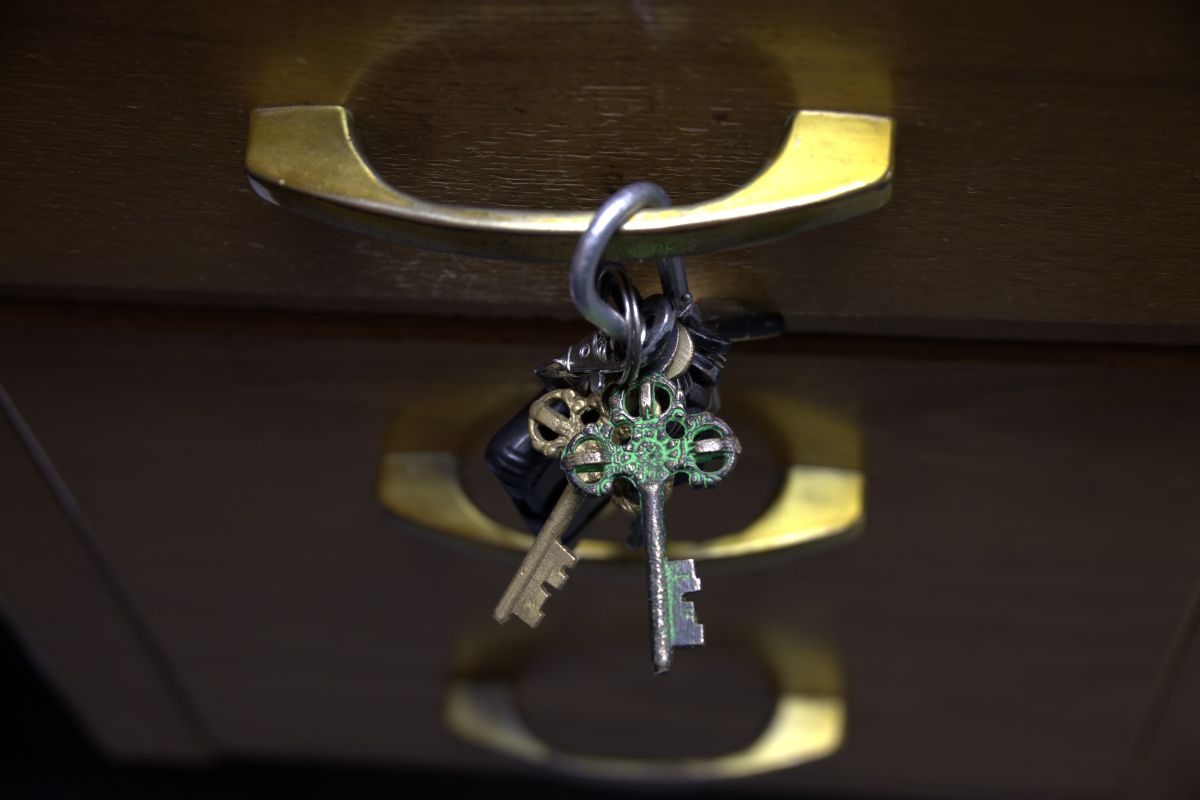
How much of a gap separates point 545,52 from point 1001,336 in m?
0.16

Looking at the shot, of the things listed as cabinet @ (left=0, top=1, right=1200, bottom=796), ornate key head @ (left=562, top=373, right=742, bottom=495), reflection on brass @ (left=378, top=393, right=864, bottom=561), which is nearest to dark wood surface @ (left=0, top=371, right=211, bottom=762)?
cabinet @ (left=0, top=1, right=1200, bottom=796)

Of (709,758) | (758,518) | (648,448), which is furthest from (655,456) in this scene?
(709,758)

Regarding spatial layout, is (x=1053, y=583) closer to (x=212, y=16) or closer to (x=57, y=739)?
(x=212, y=16)

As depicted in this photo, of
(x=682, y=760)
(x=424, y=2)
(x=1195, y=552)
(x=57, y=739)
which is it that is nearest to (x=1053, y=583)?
(x=1195, y=552)

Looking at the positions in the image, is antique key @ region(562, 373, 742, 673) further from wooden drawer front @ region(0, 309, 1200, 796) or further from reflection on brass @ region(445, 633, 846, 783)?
reflection on brass @ region(445, 633, 846, 783)

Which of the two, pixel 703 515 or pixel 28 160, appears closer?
pixel 28 160

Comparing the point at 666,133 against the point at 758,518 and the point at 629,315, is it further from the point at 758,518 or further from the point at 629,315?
the point at 758,518

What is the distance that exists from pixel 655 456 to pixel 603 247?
0.19 ft

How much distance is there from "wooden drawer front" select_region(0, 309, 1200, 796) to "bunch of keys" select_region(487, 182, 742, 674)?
0.07 metres

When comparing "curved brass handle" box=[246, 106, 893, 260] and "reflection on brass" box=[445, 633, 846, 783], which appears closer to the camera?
"curved brass handle" box=[246, 106, 893, 260]

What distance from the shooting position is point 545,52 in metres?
0.28

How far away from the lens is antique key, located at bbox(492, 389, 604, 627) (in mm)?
300

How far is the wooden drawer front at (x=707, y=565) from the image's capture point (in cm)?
38

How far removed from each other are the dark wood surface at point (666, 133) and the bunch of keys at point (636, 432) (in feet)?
0.09
